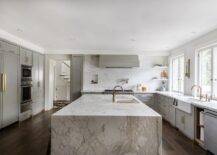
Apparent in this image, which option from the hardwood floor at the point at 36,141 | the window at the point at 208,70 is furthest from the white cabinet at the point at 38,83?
the window at the point at 208,70

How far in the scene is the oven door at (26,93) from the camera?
5.64 metres

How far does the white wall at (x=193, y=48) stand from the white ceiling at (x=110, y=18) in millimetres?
164

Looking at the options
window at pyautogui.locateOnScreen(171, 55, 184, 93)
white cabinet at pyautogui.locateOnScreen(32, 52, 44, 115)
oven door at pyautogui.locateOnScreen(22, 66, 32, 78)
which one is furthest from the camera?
white cabinet at pyautogui.locateOnScreen(32, 52, 44, 115)

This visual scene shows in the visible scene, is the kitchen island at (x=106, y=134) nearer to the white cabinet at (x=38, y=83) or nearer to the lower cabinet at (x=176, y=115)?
the lower cabinet at (x=176, y=115)

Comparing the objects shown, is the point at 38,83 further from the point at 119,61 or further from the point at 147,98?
the point at 147,98

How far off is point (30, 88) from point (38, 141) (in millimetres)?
2608

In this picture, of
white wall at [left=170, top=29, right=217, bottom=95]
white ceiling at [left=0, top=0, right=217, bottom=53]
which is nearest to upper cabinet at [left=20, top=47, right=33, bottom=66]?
white ceiling at [left=0, top=0, right=217, bottom=53]

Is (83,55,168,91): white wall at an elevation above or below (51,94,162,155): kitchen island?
above

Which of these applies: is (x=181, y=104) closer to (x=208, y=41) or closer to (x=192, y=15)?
(x=208, y=41)

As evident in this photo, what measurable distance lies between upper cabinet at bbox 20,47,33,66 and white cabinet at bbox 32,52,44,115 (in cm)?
38

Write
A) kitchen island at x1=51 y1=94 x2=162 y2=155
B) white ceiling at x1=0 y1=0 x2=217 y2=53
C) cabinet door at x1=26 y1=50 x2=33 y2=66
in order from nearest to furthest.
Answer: kitchen island at x1=51 y1=94 x2=162 y2=155, white ceiling at x1=0 y1=0 x2=217 y2=53, cabinet door at x1=26 y1=50 x2=33 y2=66

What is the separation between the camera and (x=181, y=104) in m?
4.64

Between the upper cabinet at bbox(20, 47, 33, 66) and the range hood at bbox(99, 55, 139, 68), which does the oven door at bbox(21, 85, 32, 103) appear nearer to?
the upper cabinet at bbox(20, 47, 33, 66)

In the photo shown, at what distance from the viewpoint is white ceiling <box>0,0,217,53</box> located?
9.67 feet
